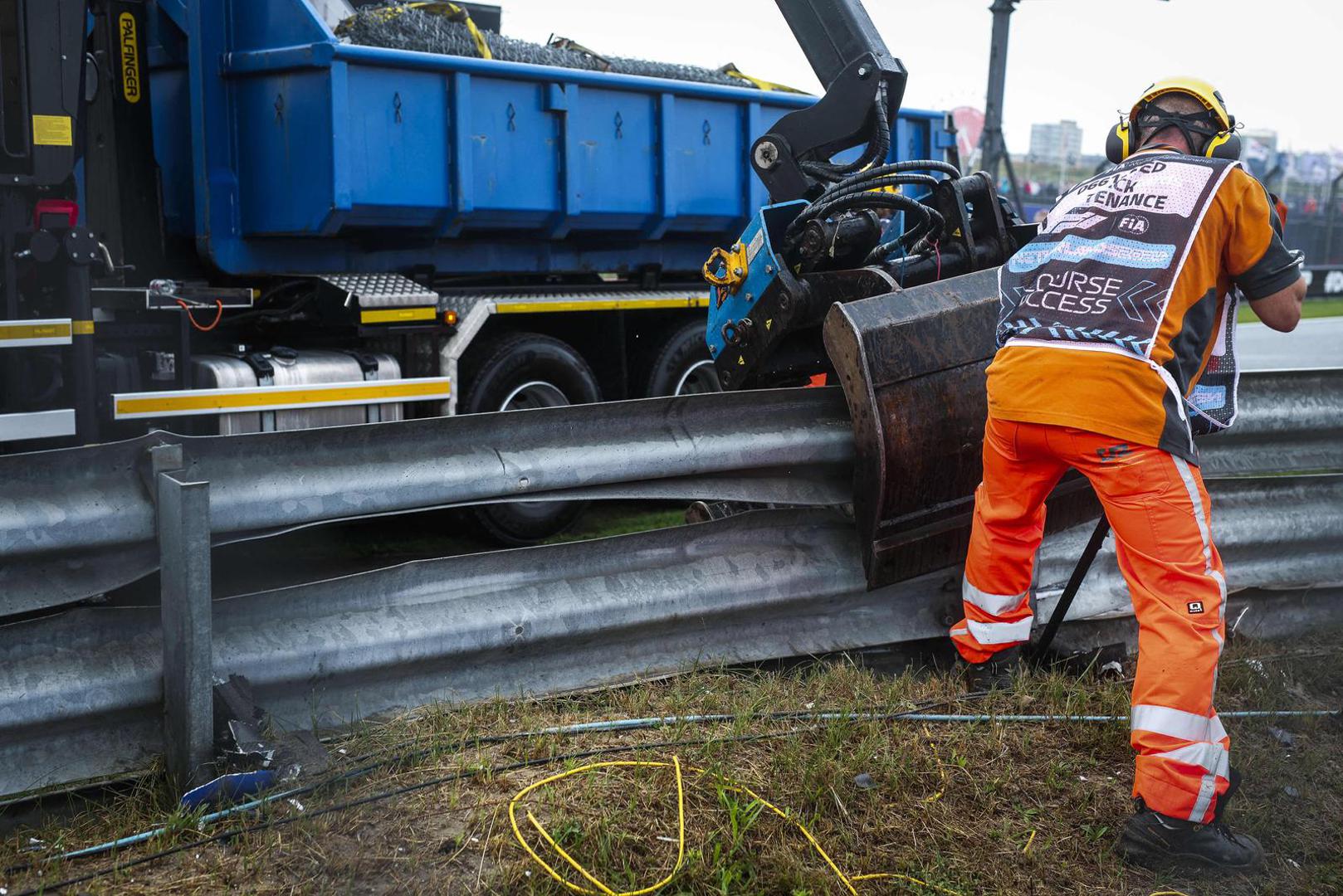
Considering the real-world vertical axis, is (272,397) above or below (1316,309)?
above

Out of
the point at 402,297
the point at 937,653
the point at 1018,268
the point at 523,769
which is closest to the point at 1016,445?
the point at 1018,268

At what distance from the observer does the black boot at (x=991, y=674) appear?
379 cm

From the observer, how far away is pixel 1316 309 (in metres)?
21.8

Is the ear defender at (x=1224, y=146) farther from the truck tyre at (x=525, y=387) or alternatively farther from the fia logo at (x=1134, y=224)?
the truck tyre at (x=525, y=387)

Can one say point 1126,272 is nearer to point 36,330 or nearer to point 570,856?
point 570,856

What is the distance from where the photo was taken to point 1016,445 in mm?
3459

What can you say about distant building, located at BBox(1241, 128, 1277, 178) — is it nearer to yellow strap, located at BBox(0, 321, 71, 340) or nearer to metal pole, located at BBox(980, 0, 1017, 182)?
metal pole, located at BBox(980, 0, 1017, 182)

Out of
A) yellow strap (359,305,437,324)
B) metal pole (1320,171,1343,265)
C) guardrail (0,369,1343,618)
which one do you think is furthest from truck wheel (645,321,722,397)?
metal pole (1320,171,1343,265)

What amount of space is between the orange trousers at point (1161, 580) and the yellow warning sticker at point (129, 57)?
197 inches

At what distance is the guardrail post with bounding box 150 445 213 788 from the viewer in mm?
2744

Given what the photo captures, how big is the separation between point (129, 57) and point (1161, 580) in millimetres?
5693


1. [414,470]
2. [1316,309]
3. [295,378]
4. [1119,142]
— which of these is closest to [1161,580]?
[1119,142]

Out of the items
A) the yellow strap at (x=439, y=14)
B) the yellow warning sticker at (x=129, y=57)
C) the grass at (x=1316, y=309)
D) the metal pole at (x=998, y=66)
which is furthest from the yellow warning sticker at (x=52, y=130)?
the grass at (x=1316, y=309)

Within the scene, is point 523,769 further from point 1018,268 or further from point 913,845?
point 1018,268
